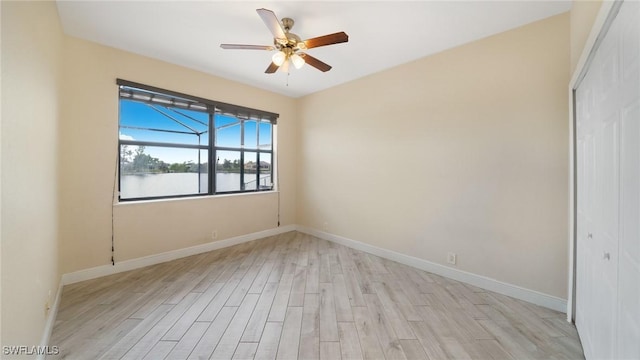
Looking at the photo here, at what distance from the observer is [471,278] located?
8.91ft

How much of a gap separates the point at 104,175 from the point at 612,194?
4.47 meters

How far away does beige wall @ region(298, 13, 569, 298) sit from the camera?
2.25 m

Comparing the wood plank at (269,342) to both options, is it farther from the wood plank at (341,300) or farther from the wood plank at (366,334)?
the wood plank at (366,334)

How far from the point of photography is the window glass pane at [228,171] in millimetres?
4035

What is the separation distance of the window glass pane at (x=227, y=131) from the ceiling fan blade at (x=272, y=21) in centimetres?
221

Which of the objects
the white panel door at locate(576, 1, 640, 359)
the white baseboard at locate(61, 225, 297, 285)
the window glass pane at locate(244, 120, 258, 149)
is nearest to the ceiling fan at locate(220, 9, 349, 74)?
the white panel door at locate(576, 1, 640, 359)

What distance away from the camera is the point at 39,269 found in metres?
1.62

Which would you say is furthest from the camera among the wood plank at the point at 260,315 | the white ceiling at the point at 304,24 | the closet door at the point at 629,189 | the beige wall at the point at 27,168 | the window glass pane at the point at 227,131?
the window glass pane at the point at 227,131

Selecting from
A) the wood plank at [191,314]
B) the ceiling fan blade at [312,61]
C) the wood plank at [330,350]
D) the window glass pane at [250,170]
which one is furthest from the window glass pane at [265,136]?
the wood plank at [330,350]

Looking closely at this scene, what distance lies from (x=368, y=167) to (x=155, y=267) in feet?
10.9

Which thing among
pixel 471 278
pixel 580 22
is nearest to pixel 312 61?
pixel 580 22

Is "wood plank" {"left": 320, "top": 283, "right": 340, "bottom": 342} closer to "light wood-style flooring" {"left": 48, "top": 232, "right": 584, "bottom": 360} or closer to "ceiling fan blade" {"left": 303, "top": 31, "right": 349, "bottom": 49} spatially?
"light wood-style flooring" {"left": 48, "top": 232, "right": 584, "bottom": 360}

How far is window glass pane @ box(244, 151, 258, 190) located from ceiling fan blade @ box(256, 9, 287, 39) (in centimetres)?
257

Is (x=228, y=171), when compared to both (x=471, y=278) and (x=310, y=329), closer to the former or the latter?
(x=310, y=329)
